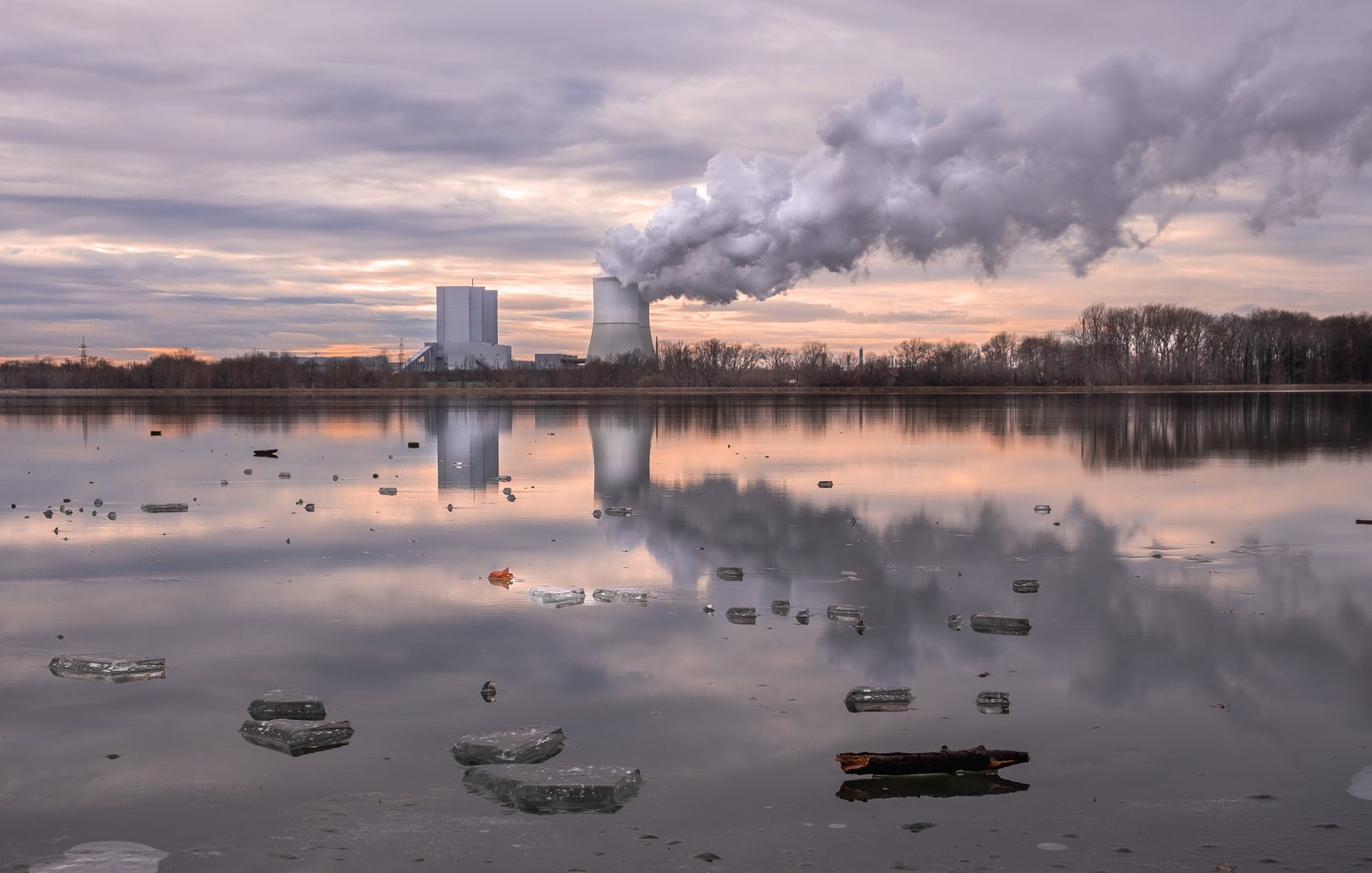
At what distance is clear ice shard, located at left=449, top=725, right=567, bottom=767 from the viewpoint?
19.1 ft

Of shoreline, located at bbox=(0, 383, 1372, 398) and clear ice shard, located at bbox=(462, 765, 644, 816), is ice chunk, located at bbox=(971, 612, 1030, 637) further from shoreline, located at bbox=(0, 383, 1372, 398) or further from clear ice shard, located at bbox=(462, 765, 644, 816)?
shoreline, located at bbox=(0, 383, 1372, 398)

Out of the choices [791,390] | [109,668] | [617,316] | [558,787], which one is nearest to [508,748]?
[558,787]

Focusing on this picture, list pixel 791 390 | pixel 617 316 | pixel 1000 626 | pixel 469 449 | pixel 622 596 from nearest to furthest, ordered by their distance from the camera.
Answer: pixel 1000 626 < pixel 622 596 < pixel 469 449 < pixel 617 316 < pixel 791 390

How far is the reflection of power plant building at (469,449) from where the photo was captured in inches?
832

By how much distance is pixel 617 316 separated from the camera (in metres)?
88.6

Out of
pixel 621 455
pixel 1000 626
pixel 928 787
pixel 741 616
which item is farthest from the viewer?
pixel 621 455

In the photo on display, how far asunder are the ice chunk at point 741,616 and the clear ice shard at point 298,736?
3579 millimetres

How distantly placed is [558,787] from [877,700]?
2.23 m

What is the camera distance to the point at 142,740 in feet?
20.5

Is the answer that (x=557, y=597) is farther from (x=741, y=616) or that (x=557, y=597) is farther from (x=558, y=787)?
(x=558, y=787)

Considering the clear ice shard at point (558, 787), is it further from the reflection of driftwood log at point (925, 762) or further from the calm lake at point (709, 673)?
the reflection of driftwood log at point (925, 762)

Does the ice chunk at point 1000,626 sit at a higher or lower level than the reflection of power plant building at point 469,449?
lower

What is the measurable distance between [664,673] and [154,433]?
113 ft

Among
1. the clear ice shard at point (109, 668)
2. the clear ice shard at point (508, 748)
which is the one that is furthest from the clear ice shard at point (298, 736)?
the clear ice shard at point (109, 668)
